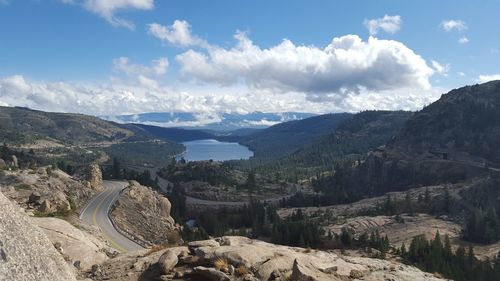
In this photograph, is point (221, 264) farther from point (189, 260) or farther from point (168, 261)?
point (168, 261)

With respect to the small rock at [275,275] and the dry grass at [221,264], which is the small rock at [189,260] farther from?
the small rock at [275,275]

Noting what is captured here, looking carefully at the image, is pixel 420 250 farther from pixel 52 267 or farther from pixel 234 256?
pixel 52 267

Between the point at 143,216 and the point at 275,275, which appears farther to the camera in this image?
the point at 143,216

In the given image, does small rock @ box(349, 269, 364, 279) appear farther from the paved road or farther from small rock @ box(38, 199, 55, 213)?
small rock @ box(38, 199, 55, 213)

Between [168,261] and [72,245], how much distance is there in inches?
366

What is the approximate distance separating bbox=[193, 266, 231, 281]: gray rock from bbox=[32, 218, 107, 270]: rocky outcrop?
8.12 m

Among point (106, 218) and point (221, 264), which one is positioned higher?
point (221, 264)

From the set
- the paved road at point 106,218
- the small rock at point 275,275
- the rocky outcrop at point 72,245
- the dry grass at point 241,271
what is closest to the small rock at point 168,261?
the dry grass at point 241,271

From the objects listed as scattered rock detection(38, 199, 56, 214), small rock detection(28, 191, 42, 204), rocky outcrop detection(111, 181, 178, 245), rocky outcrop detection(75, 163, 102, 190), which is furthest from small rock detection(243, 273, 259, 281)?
rocky outcrop detection(75, 163, 102, 190)

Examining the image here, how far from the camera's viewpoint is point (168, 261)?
77.3 ft

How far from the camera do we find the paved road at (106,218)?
71.0 meters

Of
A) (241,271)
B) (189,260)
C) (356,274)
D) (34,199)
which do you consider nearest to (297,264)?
(241,271)

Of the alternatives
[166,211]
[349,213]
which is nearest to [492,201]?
[349,213]

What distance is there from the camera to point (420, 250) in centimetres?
10025
